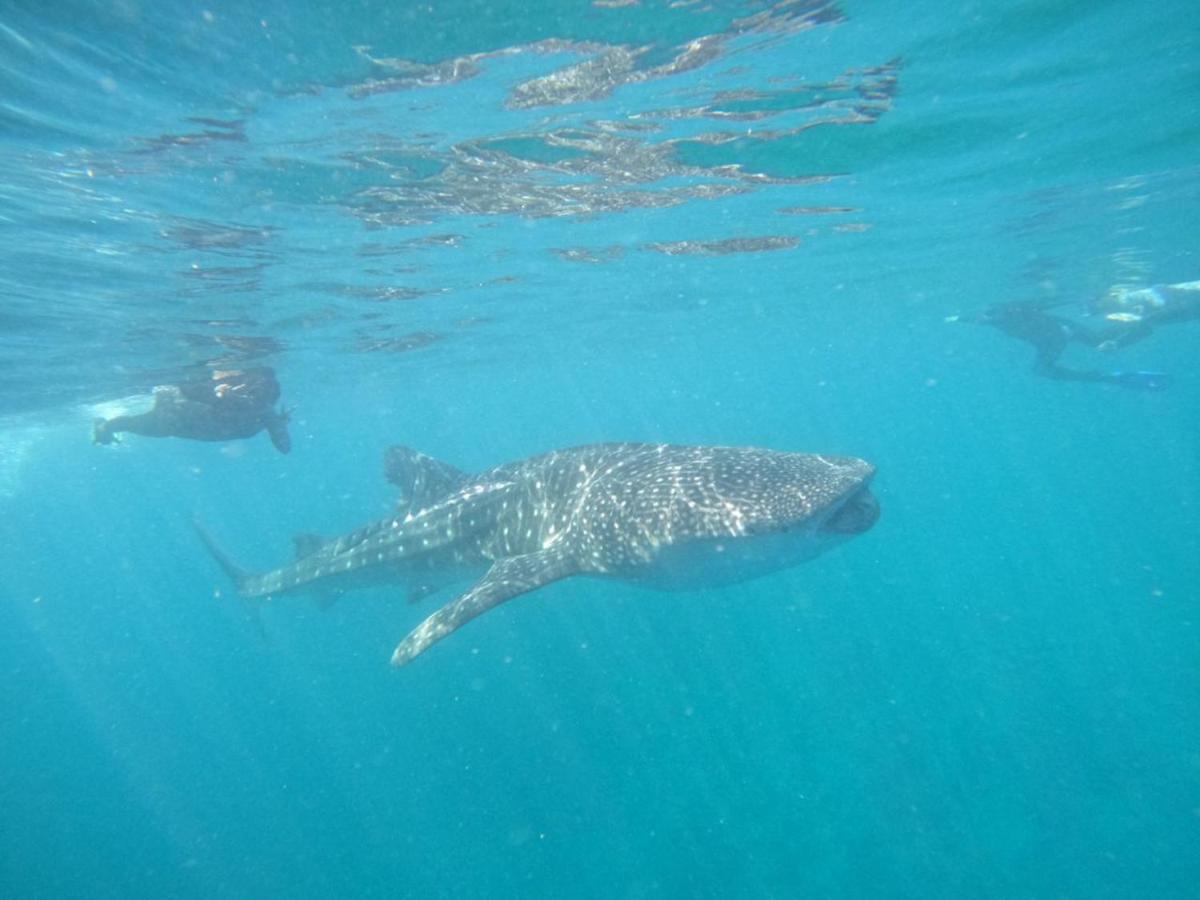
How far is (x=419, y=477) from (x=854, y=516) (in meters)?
7.64

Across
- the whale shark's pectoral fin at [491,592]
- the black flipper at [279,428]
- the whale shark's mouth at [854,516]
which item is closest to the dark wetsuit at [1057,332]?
the whale shark's mouth at [854,516]

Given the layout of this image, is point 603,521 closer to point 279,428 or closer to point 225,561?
point 279,428

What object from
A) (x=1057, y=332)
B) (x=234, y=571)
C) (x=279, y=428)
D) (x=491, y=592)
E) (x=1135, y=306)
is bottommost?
(x=1135, y=306)

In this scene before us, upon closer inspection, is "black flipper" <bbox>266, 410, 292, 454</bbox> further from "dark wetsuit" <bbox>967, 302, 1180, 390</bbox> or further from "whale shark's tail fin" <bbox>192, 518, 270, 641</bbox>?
"dark wetsuit" <bbox>967, 302, 1180, 390</bbox>

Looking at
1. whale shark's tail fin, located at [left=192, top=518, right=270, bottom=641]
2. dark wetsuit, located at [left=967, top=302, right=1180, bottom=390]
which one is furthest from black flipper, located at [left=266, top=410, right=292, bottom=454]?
dark wetsuit, located at [left=967, top=302, right=1180, bottom=390]

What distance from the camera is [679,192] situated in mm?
14219

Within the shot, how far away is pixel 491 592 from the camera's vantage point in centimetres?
736

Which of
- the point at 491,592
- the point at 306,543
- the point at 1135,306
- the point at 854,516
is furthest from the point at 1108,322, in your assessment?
the point at 306,543

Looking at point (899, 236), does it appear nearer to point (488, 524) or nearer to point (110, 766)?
point (488, 524)

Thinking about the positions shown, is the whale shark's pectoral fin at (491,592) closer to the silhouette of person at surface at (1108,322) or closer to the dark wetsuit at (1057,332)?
the dark wetsuit at (1057,332)

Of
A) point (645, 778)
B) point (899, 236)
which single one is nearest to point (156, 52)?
point (645, 778)

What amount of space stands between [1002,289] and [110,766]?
43576mm

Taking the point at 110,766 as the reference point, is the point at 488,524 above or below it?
above

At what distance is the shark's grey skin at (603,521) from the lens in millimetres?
6156
